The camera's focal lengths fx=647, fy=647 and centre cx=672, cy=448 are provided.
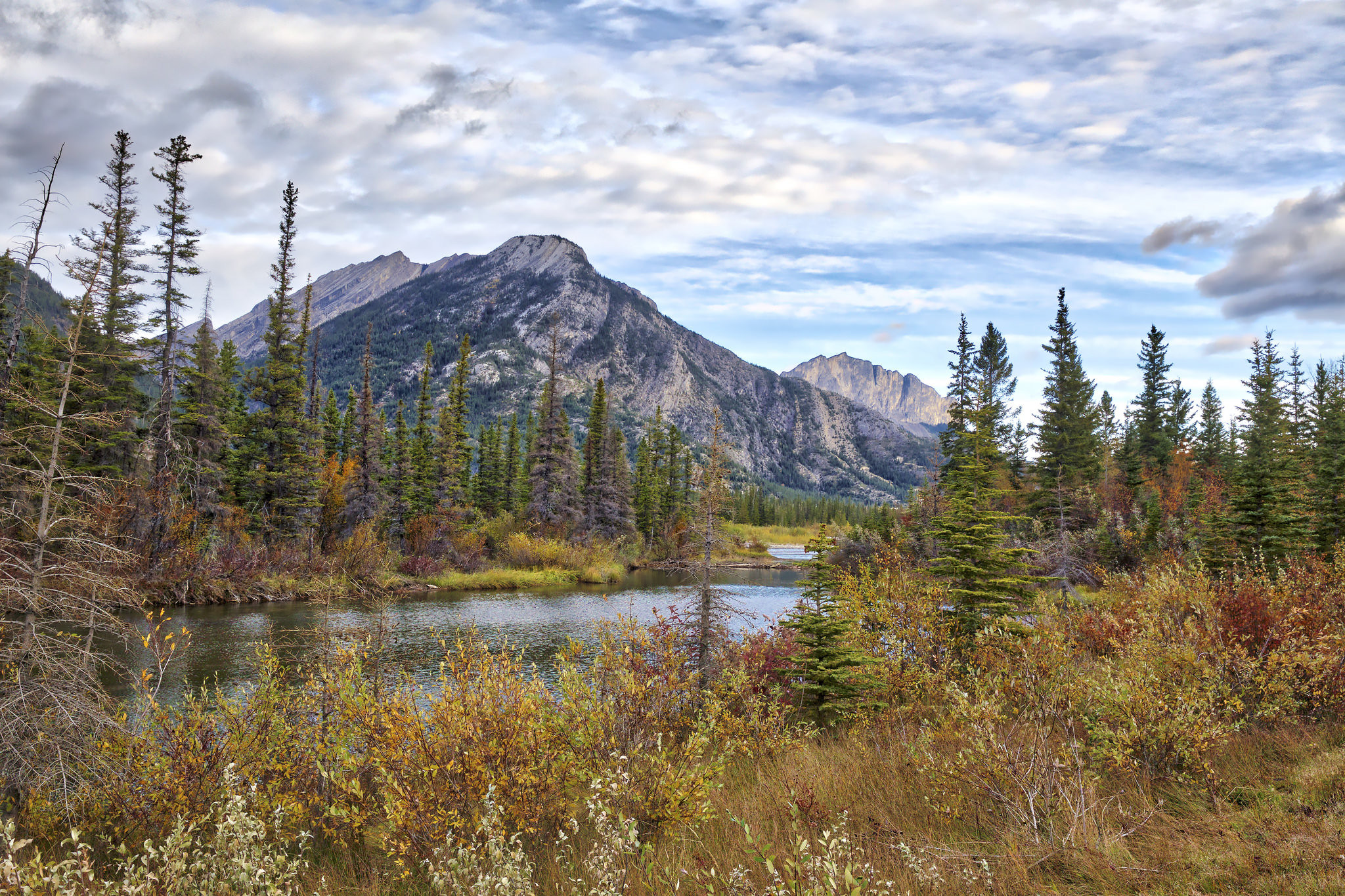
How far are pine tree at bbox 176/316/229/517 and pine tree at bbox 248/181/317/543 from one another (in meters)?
2.23

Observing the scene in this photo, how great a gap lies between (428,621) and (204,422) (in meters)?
17.6

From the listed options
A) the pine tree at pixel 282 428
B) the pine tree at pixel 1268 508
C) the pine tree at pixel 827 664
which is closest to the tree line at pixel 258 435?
the pine tree at pixel 282 428

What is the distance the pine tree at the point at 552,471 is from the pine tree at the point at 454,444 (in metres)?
5.67

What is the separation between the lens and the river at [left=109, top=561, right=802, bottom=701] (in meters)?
17.6

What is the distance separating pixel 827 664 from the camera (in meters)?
11.3

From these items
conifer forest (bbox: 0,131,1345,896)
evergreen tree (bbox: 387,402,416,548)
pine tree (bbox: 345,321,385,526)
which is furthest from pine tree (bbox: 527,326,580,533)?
conifer forest (bbox: 0,131,1345,896)

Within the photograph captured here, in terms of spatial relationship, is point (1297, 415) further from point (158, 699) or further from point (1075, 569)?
point (158, 699)

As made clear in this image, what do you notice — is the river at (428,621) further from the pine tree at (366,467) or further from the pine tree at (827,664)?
the pine tree at (366,467)

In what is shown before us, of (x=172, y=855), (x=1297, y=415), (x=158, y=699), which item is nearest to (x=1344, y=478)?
(x=172, y=855)

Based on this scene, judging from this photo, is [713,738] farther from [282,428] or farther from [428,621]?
[282,428]

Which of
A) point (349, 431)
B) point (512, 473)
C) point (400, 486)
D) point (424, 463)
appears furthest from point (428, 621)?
point (512, 473)

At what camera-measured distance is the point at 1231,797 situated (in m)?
6.14

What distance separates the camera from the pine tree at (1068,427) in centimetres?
3994

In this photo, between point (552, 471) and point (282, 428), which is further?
point (552, 471)
